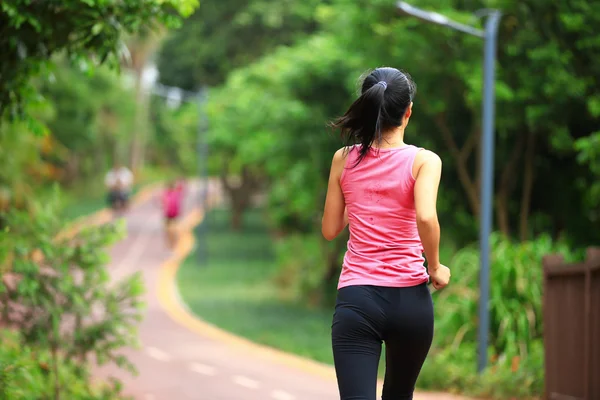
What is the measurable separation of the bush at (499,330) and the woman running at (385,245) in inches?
274

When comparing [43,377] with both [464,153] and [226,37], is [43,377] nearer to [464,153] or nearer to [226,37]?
[464,153]

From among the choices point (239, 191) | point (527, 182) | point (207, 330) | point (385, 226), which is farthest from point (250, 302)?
point (239, 191)

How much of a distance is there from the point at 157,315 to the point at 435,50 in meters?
6.93

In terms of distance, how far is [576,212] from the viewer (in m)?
16.9

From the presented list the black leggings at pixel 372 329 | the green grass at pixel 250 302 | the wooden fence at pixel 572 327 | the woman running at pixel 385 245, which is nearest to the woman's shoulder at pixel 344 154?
the woman running at pixel 385 245

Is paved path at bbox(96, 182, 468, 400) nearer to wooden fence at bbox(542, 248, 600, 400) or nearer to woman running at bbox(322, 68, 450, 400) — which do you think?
wooden fence at bbox(542, 248, 600, 400)

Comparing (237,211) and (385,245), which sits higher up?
(237,211)

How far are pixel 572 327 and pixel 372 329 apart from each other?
5.07 meters

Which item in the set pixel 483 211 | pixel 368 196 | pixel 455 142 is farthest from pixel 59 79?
pixel 368 196

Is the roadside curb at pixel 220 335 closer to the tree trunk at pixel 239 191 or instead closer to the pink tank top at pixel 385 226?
the pink tank top at pixel 385 226

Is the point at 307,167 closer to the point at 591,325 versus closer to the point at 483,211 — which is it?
the point at 483,211

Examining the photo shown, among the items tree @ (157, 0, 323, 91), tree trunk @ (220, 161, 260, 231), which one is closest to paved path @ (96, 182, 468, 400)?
tree @ (157, 0, 323, 91)

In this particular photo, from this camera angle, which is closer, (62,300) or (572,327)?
(62,300)

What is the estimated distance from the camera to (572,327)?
857 centimetres
